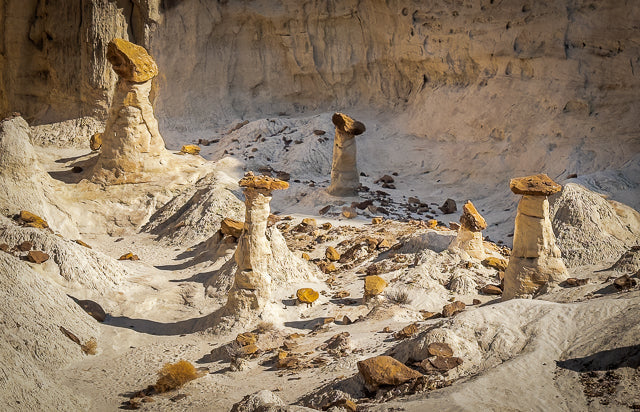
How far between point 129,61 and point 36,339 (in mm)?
7733

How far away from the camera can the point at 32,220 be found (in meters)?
12.5

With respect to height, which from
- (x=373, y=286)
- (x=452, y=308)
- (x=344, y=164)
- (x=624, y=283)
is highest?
(x=624, y=283)

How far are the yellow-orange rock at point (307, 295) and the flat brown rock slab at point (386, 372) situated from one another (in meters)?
3.58

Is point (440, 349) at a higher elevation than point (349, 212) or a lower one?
higher

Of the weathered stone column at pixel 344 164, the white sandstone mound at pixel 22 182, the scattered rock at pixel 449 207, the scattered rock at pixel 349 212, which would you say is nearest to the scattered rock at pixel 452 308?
the scattered rock at pixel 349 212

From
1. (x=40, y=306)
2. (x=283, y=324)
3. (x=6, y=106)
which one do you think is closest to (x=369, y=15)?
(x=6, y=106)

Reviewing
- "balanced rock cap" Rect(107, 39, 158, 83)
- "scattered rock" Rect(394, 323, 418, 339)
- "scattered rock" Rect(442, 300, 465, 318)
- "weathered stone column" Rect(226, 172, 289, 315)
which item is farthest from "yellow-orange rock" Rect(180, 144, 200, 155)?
"scattered rock" Rect(394, 323, 418, 339)

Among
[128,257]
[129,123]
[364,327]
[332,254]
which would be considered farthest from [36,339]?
[129,123]

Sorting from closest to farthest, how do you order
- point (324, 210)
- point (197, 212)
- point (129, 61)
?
point (197, 212)
point (129, 61)
point (324, 210)

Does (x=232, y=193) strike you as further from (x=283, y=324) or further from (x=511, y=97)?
(x=511, y=97)

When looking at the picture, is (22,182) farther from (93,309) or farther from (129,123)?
(93,309)

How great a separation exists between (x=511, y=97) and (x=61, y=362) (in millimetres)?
12979

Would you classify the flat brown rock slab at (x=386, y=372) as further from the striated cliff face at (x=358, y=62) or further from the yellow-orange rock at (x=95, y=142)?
the yellow-orange rock at (x=95, y=142)

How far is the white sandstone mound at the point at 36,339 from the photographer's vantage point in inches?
288
